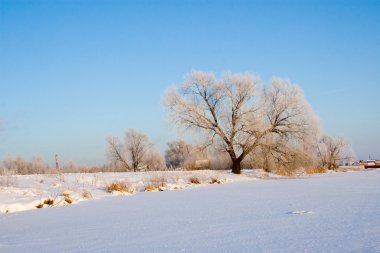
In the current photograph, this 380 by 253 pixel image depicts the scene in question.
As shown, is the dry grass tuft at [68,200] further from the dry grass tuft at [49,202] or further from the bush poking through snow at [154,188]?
the bush poking through snow at [154,188]

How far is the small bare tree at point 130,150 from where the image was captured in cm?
5066

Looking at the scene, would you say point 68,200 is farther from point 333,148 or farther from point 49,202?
point 333,148

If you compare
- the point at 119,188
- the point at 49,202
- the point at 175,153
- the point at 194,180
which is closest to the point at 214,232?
the point at 49,202

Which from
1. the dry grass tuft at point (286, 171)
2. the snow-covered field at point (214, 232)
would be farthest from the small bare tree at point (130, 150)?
the snow-covered field at point (214, 232)

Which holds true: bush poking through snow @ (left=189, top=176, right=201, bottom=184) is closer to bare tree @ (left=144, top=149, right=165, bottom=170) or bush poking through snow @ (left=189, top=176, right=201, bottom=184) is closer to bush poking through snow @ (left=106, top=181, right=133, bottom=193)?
bush poking through snow @ (left=106, top=181, right=133, bottom=193)

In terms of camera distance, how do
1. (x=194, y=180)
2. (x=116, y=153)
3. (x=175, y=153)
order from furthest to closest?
(x=175, y=153), (x=116, y=153), (x=194, y=180)

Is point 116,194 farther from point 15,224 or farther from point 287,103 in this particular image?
point 287,103

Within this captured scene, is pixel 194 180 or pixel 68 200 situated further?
pixel 194 180

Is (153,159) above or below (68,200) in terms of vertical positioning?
above

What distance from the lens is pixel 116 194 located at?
11.5 metres

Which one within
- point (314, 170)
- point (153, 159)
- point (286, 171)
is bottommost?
point (314, 170)

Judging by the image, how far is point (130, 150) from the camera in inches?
2056

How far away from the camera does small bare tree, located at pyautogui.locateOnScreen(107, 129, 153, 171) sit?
50.7 meters

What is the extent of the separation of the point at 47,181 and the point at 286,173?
50.9ft
